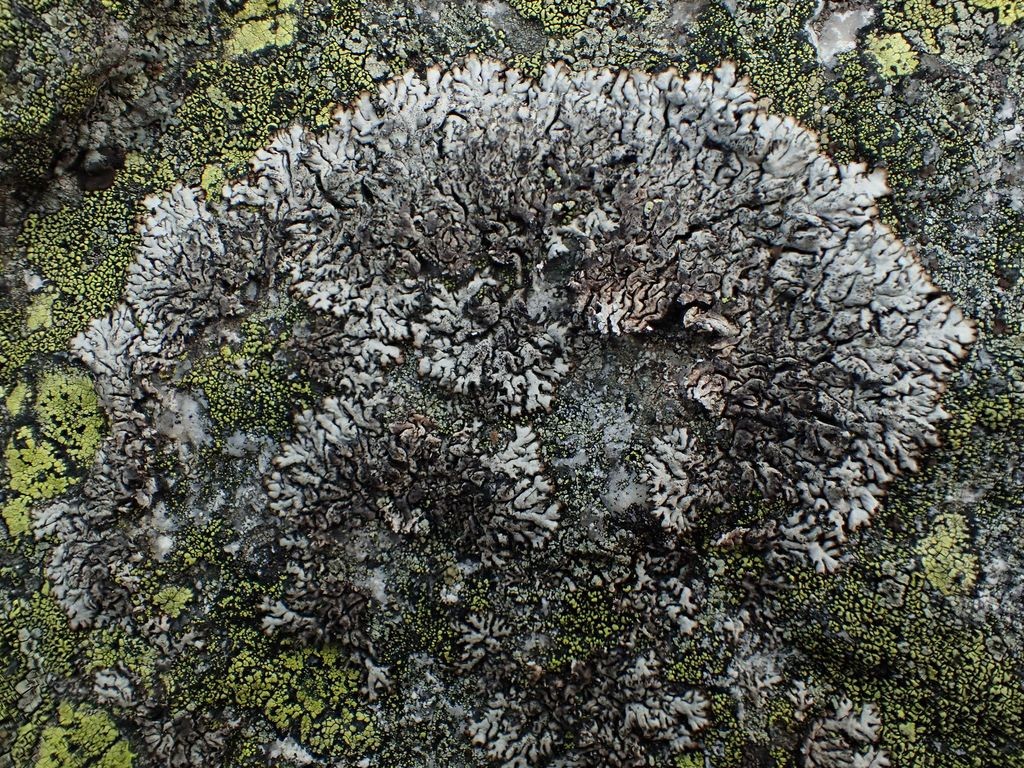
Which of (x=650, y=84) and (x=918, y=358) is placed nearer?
(x=918, y=358)

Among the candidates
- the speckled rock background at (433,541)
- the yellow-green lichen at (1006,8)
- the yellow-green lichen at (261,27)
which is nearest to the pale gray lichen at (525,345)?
the speckled rock background at (433,541)

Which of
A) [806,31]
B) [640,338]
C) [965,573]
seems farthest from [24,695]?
[806,31]

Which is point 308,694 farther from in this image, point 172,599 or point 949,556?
point 949,556

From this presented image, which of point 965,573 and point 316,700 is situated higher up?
point 965,573

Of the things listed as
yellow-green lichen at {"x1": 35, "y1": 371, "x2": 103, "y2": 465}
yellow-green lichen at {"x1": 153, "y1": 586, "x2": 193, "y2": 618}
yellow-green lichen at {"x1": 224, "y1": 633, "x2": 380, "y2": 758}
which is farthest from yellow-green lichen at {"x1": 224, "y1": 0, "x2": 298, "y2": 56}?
yellow-green lichen at {"x1": 224, "y1": 633, "x2": 380, "y2": 758}

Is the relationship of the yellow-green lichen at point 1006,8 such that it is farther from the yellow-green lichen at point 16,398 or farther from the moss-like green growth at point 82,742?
the moss-like green growth at point 82,742

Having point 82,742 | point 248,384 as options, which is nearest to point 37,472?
point 248,384

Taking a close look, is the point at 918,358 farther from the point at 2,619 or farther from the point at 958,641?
the point at 2,619

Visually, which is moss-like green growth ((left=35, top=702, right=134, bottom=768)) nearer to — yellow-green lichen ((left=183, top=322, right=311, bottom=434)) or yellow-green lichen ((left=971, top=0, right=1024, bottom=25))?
yellow-green lichen ((left=183, top=322, right=311, bottom=434))
